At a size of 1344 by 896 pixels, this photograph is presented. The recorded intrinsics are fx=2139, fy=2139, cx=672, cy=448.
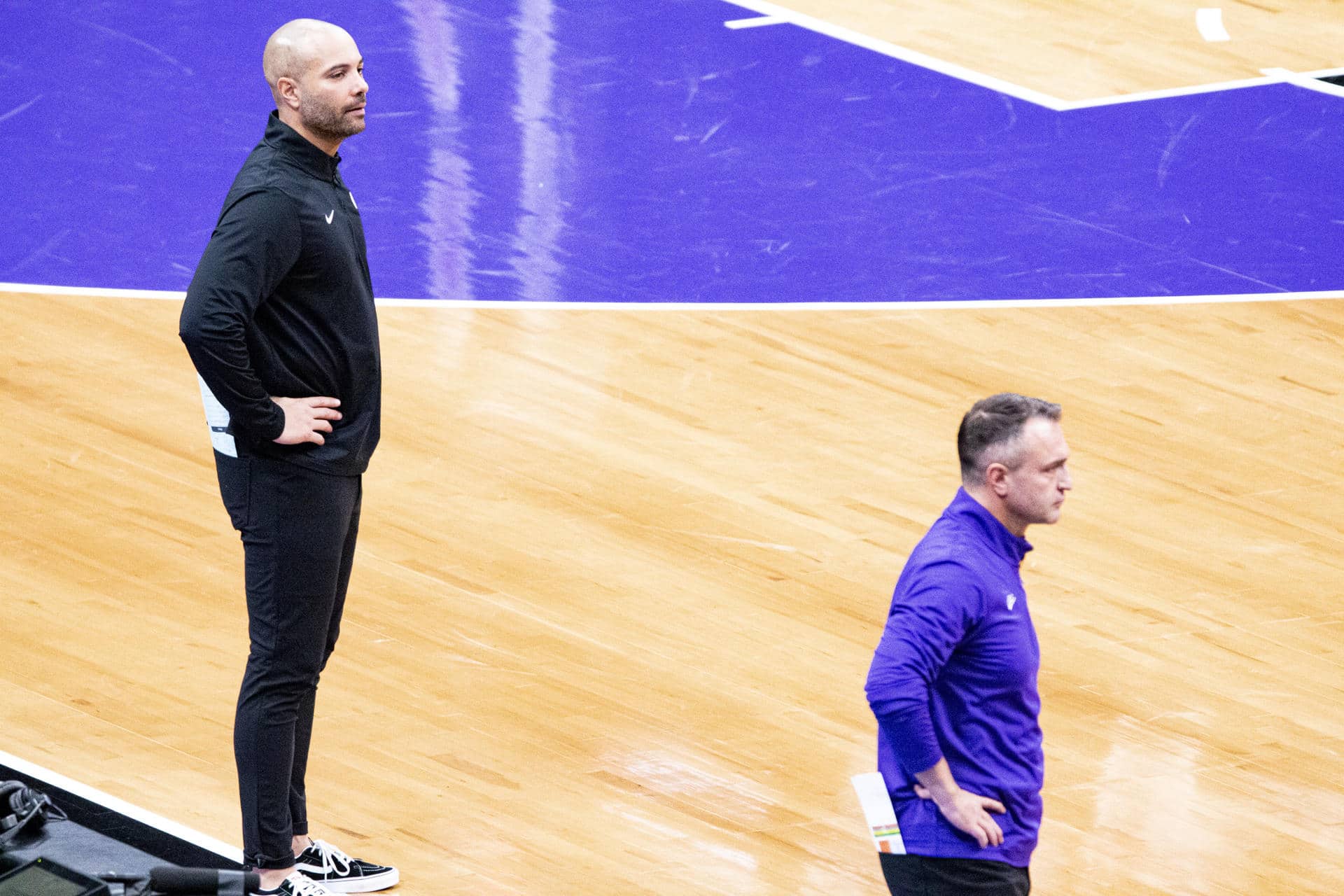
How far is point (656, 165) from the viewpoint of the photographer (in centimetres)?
1002

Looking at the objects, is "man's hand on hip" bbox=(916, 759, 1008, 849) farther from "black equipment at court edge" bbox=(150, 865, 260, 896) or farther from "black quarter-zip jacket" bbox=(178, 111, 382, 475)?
"black quarter-zip jacket" bbox=(178, 111, 382, 475)

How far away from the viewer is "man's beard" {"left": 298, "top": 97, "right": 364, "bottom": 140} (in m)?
4.46

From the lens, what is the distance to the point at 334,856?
4828 millimetres

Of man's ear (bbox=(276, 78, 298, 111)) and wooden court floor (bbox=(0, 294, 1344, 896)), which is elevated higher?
man's ear (bbox=(276, 78, 298, 111))

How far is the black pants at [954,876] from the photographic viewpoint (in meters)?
3.70

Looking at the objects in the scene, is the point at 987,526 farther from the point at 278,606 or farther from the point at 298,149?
the point at 298,149

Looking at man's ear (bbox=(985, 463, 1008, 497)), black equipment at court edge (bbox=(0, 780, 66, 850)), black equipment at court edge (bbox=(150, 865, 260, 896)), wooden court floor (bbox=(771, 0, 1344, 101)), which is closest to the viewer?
man's ear (bbox=(985, 463, 1008, 497))

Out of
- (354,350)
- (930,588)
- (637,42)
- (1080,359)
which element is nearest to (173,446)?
(354,350)

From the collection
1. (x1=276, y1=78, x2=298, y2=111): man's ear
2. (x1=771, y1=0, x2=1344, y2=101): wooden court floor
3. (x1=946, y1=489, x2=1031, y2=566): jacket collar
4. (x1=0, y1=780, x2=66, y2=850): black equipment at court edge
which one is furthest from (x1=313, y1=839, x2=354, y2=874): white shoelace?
(x1=771, y1=0, x2=1344, y2=101): wooden court floor

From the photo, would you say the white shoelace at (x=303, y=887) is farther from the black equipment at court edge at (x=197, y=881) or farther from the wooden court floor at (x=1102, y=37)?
the wooden court floor at (x=1102, y=37)

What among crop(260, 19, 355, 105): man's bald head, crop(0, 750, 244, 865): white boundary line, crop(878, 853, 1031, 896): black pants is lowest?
crop(0, 750, 244, 865): white boundary line

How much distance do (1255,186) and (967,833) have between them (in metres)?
7.10

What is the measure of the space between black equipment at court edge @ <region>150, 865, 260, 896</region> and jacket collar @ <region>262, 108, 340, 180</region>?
1474 millimetres

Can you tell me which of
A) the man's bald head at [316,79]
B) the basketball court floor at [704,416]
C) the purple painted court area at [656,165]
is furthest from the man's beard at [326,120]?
the purple painted court area at [656,165]
